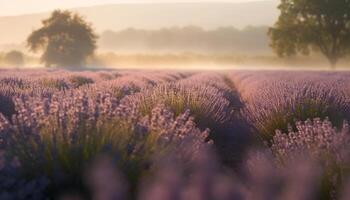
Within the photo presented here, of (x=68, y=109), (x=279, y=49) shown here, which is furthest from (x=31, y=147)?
(x=279, y=49)

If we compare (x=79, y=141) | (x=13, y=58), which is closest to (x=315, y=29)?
(x=13, y=58)

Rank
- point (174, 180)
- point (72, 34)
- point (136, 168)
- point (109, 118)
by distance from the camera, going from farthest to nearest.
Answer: point (72, 34) → point (109, 118) → point (136, 168) → point (174, 180)

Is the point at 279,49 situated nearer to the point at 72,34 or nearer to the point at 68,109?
the point at 72,34

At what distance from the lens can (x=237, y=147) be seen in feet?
23.5

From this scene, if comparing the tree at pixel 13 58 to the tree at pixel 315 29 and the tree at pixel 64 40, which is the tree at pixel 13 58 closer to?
the tree at pixel 64 40

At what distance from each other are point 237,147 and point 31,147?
366cm

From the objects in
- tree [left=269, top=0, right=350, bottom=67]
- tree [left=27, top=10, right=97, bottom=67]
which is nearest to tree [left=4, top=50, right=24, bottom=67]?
tree [left=27, top=10, right=97, bottom=67]

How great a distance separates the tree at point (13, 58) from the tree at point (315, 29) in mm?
33223

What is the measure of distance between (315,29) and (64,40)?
68.6 feet

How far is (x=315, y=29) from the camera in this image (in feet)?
142

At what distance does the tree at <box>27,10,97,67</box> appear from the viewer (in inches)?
2050

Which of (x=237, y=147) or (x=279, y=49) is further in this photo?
(x=279, y=49)

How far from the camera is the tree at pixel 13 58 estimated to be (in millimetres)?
67812

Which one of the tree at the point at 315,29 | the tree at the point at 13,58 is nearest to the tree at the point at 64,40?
the tree at the point at 13,58
